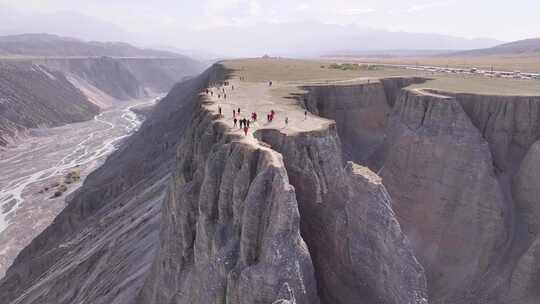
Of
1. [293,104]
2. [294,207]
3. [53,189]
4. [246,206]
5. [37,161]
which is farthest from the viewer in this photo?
[37,161]

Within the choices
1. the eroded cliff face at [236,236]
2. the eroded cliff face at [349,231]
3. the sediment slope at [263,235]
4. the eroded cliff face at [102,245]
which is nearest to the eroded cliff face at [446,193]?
the sediment slope at [263,235]

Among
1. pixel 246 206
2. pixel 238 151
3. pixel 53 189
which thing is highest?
pixel 238 151

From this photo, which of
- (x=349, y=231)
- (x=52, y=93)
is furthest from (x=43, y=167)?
(x=349, y=231)

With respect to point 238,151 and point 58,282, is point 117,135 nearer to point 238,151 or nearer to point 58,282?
point 58,282

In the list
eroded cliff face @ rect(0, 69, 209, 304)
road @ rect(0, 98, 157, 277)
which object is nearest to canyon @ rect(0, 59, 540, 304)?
eroded cliff face @ rect(0, 69, 209, 304)

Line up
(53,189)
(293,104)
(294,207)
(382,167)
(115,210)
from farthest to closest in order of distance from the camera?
(53,189) < (115,210) < (293,104) < (382,167) < (294,207)

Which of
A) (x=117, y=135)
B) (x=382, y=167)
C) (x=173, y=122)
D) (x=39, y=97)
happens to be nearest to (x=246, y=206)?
(x=382, y=167)

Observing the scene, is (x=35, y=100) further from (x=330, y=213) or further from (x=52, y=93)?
(x=330, y=213)
